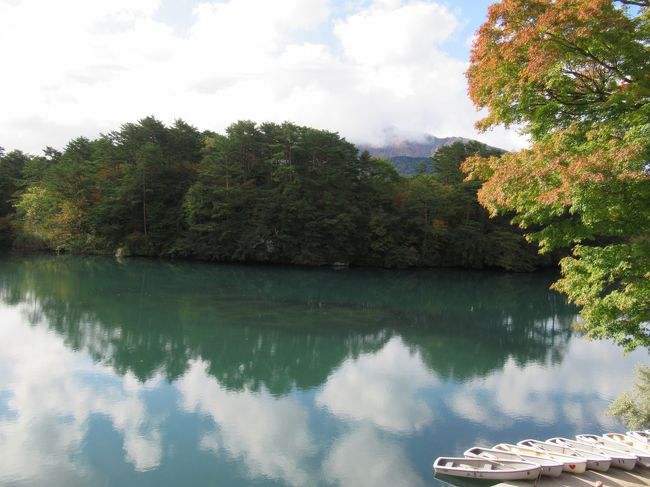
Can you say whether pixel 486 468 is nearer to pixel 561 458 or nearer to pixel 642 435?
pixel 561 458

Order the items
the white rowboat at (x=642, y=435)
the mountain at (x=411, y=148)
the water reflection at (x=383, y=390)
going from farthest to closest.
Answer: the mountain at (x=411, y=148), the water reflection at (x=383, y=390), the white rowboat at (x=642, y=435)

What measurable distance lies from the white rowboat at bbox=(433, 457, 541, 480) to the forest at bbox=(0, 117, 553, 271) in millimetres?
29626

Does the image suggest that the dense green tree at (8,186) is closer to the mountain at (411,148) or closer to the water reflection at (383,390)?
the water reflection at (383,390)

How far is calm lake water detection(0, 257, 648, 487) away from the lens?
27.6 ft

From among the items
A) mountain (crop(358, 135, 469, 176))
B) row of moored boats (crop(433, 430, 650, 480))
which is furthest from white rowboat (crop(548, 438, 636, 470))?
mountain (crop(358, 135, 469, 176))

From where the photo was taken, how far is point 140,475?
784 cm

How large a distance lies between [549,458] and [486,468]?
3.05 feet

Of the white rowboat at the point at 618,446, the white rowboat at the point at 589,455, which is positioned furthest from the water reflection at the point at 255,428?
the white rowboat at the point at 618,446

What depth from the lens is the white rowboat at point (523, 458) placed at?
721 cm

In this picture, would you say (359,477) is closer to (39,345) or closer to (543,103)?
(543,103)

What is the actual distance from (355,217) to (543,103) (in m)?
31.3

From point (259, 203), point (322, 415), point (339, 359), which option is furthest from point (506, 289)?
point (322, 415)

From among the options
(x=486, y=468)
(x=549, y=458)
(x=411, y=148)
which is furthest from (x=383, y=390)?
(x=411, y=148)

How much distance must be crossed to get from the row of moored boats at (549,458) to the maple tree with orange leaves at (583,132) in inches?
71.7
